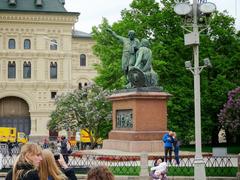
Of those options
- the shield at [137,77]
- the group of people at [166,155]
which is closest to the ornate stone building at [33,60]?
the shield at [137,77]

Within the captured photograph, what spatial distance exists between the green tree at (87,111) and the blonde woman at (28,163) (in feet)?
125

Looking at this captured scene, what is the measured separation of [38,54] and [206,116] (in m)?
36.2

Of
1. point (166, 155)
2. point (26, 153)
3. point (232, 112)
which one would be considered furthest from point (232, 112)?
point (26, 153)

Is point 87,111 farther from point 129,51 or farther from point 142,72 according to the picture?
point 142,72

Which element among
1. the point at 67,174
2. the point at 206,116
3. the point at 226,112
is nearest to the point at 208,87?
the point at 206,116

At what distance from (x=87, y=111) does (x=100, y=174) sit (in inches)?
1568

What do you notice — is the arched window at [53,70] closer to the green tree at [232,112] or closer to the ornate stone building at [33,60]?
the ornate stone building at [33,60]

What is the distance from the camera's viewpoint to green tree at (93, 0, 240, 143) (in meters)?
39.6

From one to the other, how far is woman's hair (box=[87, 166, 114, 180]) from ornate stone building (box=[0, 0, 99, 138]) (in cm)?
6538

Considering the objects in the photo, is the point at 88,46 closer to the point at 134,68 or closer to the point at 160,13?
the point at 160,13

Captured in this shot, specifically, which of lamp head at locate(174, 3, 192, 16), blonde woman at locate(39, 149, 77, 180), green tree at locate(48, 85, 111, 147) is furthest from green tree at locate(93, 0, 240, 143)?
blonde woman at locate(39, 149, 77, 180)

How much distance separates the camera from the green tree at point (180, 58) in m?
39.6

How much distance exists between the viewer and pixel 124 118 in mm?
25500

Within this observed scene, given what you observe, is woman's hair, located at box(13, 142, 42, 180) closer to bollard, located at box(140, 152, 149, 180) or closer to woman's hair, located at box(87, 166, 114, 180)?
woman's hair, located at box(87, 166, 114, 180)
